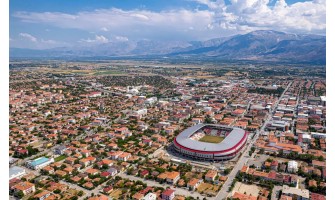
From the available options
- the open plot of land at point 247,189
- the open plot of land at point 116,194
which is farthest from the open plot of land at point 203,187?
the open plot of land at point 116,194

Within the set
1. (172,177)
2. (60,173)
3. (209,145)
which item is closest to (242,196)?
(172,177)

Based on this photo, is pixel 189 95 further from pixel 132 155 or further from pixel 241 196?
pixel 241 196

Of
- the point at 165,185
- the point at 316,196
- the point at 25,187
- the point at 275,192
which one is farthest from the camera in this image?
the point at 165,185

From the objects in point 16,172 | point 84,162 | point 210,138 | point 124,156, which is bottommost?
point 16,172

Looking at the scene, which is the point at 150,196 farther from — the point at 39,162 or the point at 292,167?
the point at 292,167

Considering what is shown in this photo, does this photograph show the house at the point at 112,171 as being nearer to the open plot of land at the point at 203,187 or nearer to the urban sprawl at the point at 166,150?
the urban sprawl at the point at 166,150

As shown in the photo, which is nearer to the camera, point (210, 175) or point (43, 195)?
point (43, 195)

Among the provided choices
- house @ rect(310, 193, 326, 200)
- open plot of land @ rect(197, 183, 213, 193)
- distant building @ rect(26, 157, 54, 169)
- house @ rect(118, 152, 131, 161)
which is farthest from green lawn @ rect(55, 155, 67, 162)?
house @ rect(310, 193, 326, 200)
